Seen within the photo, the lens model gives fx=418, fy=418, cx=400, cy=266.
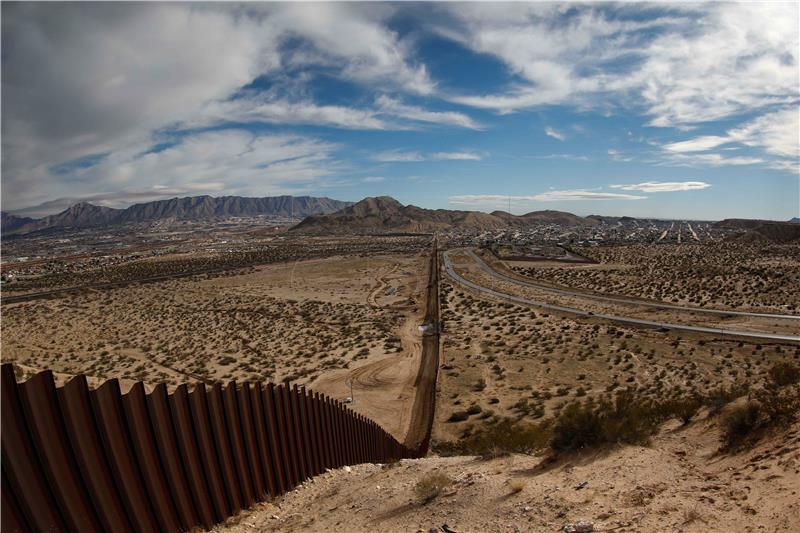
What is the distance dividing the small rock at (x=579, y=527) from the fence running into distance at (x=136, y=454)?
14.0ft

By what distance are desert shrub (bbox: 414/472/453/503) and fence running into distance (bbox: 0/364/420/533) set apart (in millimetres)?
2211

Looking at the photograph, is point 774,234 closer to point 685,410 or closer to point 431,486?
point 685,410

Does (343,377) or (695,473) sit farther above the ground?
(695,473)

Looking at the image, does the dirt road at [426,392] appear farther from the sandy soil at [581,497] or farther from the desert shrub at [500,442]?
the sandy soil at [581,497]

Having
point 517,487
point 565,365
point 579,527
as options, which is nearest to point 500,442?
point 517,487

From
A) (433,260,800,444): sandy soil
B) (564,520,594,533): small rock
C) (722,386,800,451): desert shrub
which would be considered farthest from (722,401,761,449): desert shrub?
(433,260,800,444): sandy soil

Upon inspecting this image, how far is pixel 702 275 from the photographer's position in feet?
173

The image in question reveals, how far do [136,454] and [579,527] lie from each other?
5.10m

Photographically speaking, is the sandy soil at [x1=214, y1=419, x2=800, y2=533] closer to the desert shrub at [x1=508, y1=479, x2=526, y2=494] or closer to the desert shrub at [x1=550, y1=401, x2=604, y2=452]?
the desert shrub at [x1=508, y1=479, x2=526, y2=494]

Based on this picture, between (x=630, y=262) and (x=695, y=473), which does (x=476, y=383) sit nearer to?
(x=695, y=473)

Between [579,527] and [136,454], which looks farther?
[579,527]

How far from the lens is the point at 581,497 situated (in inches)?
234

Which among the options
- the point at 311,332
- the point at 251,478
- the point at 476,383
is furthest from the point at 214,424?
the point at 311,332

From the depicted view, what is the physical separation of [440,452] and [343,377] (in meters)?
11.3
